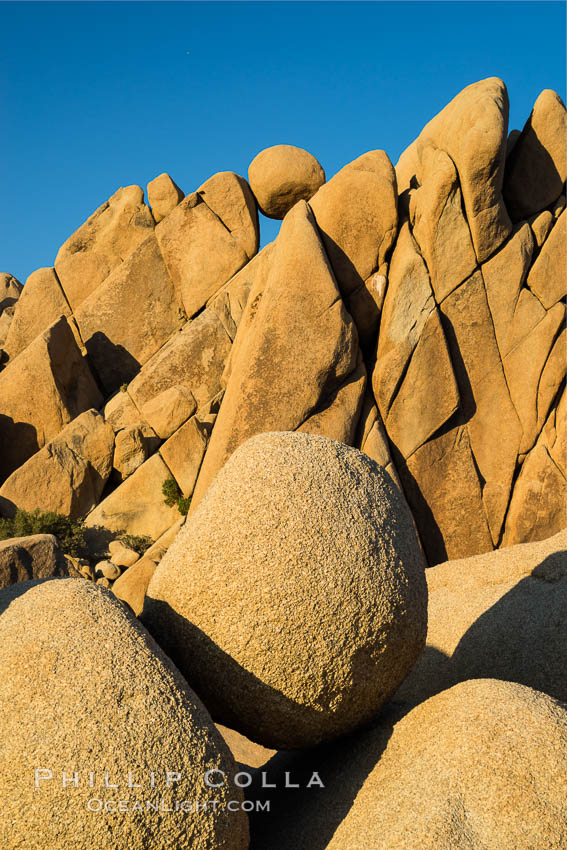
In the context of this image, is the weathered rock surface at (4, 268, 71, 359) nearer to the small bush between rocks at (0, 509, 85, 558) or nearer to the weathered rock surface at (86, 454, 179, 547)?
the weathered rock surface at (86, 454, 179, 547)

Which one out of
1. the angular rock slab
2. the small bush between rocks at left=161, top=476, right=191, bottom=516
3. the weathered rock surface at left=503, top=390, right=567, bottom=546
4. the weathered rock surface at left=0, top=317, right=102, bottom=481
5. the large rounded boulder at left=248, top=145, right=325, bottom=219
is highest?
the large rounded boulder at left=248, top=145, right=325, bottom=219

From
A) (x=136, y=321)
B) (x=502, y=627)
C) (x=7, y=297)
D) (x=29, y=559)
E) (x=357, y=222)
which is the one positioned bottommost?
(x=502, y=627)

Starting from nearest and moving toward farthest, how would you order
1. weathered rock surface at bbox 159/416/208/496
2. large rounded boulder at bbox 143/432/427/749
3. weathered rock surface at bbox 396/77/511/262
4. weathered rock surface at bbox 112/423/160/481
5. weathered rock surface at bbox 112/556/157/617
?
large rounded boulder at bbox 143/432/427/749 → weathered rock surface at bbox 112/556/157/617 → weathered rock surface at bbox 396/77/511/262 → weathered rock surface at bbox 159/416/208/496 → weathered rock surface at bbox 112/423/160/481

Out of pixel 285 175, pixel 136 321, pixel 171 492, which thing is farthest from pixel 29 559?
pixel 285 175

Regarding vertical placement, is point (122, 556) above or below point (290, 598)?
below

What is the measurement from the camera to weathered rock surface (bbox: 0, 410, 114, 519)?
628 inches

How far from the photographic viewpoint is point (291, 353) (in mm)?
13398

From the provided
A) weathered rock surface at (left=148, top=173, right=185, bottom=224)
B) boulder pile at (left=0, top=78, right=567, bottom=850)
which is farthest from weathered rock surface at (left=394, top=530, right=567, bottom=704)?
weathered rock surface at (left=148, top=173, right=185, bottom=224)

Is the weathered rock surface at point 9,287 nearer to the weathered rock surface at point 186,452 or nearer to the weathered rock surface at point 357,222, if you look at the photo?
the weathered rock surface at point 186,452

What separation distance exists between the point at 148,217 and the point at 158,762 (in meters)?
20.5

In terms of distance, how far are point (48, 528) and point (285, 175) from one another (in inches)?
458

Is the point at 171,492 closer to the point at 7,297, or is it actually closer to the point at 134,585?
the point at 134,585

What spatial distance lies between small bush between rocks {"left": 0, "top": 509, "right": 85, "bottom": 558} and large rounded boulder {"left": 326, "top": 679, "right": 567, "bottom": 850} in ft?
39.2

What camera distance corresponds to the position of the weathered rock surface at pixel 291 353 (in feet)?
44.1
